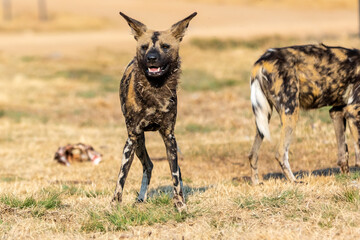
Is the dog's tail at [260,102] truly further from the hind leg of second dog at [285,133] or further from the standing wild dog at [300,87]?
the hind leg of second dog at [285,133]

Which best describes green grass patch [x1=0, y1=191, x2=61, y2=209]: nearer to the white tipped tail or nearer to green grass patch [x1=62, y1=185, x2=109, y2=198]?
green grass patch [x1=62, y1=185, x2=109, y2=198]

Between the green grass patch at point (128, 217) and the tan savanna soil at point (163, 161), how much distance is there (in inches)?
0.4

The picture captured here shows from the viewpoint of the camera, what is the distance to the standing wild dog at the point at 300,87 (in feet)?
25.6

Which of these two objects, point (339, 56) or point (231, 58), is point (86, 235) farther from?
point (231, 58)

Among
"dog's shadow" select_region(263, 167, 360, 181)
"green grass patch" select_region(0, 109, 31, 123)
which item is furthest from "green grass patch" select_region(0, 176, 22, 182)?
"green grass patch" select_region(0, 109, 31, 123)

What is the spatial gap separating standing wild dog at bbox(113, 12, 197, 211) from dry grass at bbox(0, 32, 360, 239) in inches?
21.7

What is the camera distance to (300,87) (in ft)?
26.0

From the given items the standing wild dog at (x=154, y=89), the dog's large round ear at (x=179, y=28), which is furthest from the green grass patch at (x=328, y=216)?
the dog's large round ear at (x=179, y=28)

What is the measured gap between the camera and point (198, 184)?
809 cm

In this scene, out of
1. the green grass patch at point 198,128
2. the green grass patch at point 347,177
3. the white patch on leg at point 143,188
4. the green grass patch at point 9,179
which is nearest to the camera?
the white patch on leg at point 143,188

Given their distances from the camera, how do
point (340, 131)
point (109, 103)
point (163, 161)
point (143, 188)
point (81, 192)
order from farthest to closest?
point (109, 103)
point (163, 161)
point (340, 131)
point (81, 192)
point (143, 188)

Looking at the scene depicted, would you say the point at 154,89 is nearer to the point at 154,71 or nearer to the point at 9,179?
the point at 154,71

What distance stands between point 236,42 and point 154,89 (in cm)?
2312

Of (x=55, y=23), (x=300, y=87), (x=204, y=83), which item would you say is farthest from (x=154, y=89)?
(x=55, y=23)
